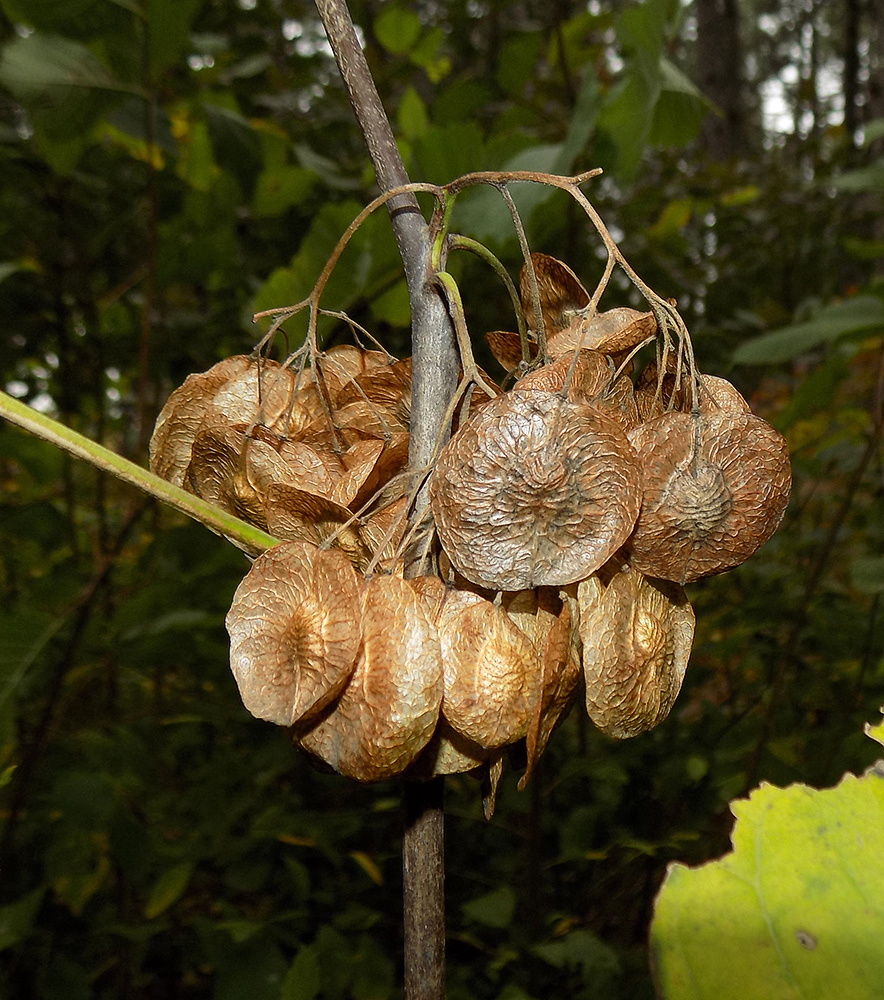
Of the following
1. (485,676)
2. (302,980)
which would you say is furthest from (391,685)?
(302,980)

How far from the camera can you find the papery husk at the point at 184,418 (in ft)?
2.39

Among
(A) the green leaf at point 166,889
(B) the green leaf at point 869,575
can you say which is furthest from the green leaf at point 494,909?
(B) the green leaf at point 869,575

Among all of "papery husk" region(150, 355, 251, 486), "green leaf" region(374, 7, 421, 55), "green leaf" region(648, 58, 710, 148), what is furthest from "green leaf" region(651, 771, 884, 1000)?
"green leaf" region(374, 7, 421, 55)

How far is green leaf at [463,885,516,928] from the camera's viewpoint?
1466mm

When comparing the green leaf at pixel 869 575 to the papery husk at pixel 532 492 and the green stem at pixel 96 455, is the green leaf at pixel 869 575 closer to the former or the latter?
the papery husk at pixel 532 492

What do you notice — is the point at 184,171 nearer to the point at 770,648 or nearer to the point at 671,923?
the point at 770,648

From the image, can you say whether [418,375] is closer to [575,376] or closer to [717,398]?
[575,376]

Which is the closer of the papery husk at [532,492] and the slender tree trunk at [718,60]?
the papery husk at [532,492]

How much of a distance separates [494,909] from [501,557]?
3.81 ft

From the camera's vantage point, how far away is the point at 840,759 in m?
1.79

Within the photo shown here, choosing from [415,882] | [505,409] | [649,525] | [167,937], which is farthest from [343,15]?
[167,937]

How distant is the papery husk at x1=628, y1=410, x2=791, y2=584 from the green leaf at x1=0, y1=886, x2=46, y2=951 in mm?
1377

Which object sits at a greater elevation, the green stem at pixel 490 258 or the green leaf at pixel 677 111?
the green leaf at pixel 677 111

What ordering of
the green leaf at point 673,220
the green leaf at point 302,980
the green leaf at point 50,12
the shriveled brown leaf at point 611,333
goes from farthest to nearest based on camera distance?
1. the green leaf at point 673,220
2. the green leaf at point 50,12
3. the green leaf at point 302,980
4. the shriveled brown leaf at point 611,333
